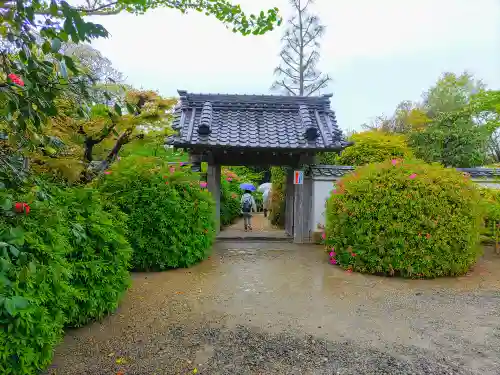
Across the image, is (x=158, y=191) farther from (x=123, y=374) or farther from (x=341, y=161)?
(x=341, y=161)

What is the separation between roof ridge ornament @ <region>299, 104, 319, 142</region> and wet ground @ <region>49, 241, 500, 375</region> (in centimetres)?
375

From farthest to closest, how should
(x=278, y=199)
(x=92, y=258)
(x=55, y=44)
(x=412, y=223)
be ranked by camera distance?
(x=278, y=199), (x=412, y=223), (x=92, y=258), (x=55, y=44)

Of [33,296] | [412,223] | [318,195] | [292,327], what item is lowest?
[292,327]

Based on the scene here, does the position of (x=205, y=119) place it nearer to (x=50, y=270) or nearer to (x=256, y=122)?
(x=256, y=122)

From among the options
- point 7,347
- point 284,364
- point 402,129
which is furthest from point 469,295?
point 402,129

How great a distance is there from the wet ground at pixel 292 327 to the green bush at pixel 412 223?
1.01ft

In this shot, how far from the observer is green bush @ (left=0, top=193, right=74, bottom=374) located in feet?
6.95

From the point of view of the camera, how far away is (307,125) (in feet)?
30.6

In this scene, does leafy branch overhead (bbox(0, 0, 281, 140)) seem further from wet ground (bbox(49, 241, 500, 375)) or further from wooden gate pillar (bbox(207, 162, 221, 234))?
wooden gate pillar (bbox(207, 162, 221, 234))

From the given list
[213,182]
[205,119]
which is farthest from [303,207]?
[205,119]

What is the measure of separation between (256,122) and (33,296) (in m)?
7.95

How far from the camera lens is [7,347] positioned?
2.22 m

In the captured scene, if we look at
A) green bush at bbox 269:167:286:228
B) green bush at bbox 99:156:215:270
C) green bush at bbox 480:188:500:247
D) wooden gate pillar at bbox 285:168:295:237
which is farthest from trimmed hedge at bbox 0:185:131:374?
green bush at bbox 269:167:286:228

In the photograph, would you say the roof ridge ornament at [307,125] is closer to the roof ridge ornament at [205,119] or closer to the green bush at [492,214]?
the roof ridge ornament at [205,119]
